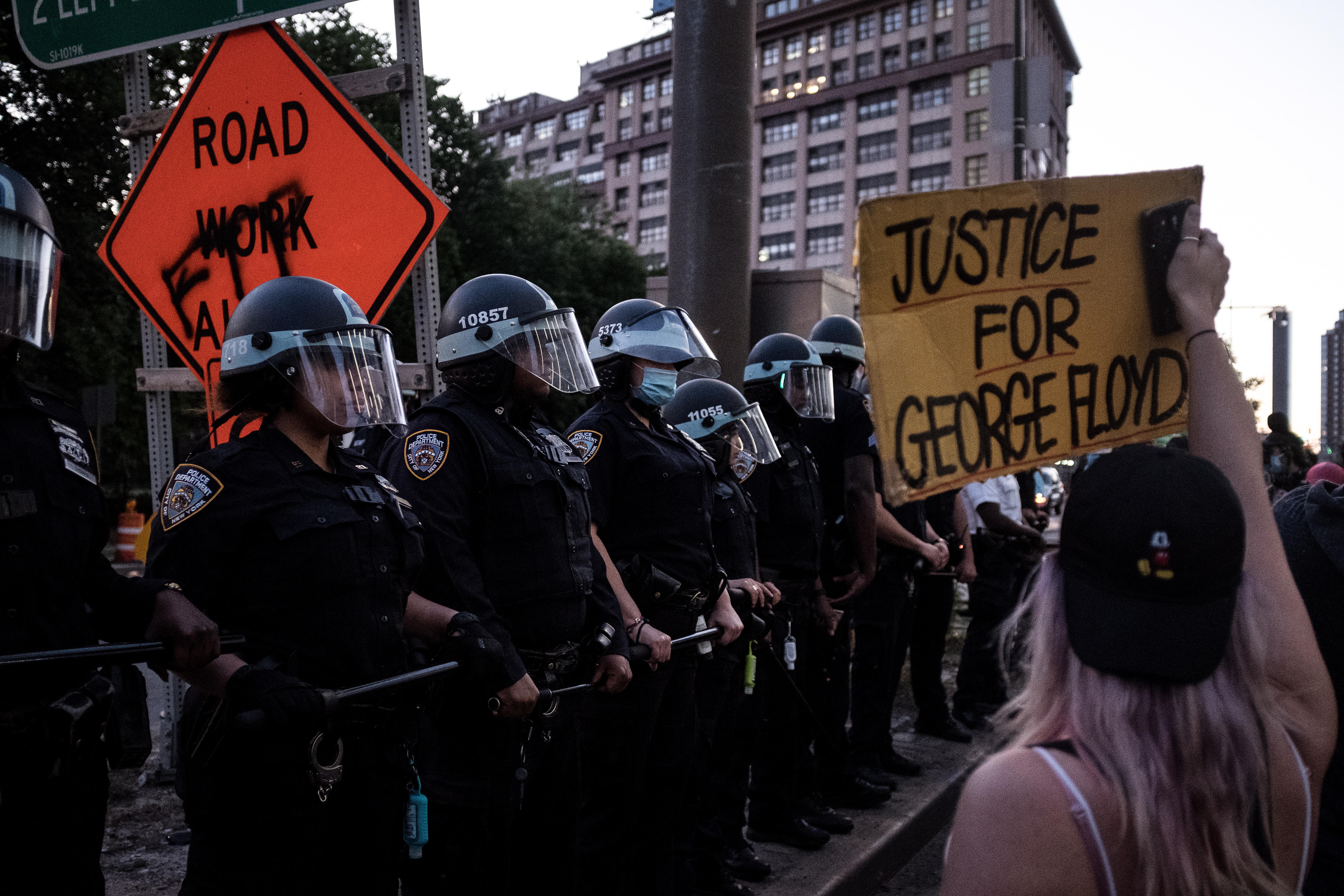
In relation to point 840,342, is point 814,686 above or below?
below

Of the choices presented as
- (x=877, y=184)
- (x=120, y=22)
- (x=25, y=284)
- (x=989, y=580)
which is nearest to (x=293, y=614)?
(x=25, y=284)

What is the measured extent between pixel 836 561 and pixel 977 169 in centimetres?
8555

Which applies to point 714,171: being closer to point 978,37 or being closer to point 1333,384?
point 1333,384

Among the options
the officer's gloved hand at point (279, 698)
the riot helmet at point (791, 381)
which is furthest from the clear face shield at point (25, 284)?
the riot helmet at point (791, 381)

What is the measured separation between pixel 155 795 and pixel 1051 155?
297ft

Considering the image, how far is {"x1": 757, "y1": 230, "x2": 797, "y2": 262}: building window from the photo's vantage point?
98062mm

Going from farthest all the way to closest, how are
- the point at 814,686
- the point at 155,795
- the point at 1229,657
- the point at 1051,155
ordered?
1. the point at 1051,155
2. the point at 814,686
3. the point at 155,795
4. the point at 1229,657

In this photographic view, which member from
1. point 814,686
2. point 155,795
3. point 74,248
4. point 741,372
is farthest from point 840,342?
point 74,248

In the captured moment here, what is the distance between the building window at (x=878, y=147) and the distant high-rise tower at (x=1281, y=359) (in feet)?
249

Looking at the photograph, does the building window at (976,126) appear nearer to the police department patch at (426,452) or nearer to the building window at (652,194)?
the building window at (652,194)

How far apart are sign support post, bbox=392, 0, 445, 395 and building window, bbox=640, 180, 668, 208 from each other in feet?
333

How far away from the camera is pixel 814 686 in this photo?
5.73 metres

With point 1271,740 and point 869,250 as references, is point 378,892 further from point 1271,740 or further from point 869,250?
point 1271,740

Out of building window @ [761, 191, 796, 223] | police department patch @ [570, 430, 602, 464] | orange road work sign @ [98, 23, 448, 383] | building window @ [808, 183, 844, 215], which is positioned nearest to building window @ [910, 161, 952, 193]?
building window @ [808, 183, 844, 215]
